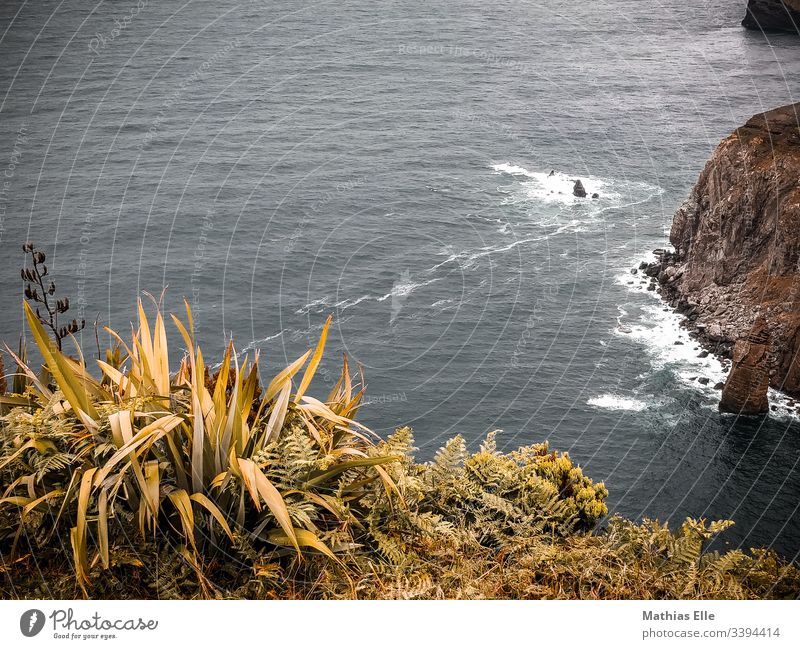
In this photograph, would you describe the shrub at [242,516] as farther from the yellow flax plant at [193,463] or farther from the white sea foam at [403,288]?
the white sea foam at [403,288]

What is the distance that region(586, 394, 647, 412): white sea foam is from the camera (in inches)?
3056

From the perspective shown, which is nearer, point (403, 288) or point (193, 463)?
point (193, 463)

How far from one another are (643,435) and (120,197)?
6799cm

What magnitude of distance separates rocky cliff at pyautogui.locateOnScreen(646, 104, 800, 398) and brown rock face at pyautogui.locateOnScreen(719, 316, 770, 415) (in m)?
0.28

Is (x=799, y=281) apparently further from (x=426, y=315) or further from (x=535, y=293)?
(x=426, y=315)

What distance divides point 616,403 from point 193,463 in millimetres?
71268

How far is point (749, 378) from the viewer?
7762 centimetres

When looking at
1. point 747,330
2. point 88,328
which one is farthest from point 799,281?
point 88,328

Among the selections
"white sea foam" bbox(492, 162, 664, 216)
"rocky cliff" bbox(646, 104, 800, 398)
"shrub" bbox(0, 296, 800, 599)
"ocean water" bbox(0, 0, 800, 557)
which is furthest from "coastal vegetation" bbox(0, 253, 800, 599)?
"white sea foam" bbox(492, 162, 664, 216)

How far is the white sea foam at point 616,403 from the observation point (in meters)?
77.6

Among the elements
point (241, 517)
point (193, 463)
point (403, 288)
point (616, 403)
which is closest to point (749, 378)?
point (616, 403)

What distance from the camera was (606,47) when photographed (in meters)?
165
